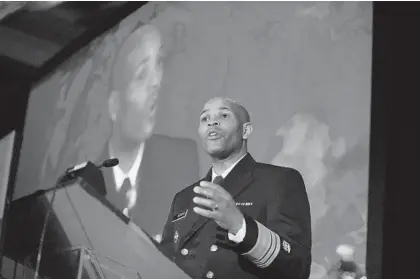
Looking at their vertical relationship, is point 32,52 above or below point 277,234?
above

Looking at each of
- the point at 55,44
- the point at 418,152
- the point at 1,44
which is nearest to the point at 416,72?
the point at 418,152

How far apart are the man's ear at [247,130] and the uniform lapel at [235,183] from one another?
9cm

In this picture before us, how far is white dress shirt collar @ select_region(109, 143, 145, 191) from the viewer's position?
11.2 feet

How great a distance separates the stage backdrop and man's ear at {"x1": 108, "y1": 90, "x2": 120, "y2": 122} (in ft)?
0.11

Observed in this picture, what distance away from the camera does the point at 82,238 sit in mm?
3182

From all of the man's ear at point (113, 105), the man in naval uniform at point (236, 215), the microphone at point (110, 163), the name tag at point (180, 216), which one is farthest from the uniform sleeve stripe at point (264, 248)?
the man's ear at point (113, 105)

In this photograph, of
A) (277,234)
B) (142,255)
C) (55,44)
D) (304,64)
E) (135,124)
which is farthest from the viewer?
(55,44)

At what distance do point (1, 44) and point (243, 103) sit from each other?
5.11 ft

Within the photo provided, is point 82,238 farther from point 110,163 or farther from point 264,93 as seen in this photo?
point 264,93

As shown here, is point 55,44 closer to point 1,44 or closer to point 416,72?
point 1,44

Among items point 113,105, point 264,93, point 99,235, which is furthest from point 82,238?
point 264,93

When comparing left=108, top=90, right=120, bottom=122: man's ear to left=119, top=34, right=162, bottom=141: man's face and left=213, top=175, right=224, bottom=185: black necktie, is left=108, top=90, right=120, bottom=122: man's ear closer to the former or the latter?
left=119, top=34, right=162, bottom=141: man's face

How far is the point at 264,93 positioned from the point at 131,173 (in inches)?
29.3

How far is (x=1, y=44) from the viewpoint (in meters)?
4.02
